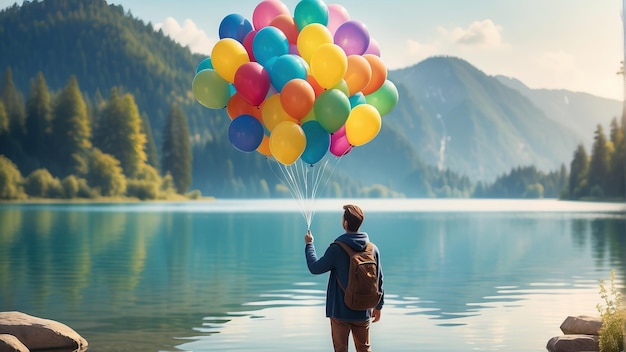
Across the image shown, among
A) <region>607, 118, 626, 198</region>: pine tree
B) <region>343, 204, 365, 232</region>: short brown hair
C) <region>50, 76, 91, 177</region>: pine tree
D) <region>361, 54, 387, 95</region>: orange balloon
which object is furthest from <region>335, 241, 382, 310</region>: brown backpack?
<region>50, 76, 91, 177</region>: pine tree

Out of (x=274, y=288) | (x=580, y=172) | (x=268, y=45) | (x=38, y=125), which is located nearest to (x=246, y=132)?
(x=268, y=45)

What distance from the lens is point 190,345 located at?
11.2 meters

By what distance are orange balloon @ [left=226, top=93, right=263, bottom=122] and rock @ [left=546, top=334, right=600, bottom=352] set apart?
414 centimetres

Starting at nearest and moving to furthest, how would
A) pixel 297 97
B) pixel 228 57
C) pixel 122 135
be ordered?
pixel 297 97, pixel 228 57, pixel 122 135

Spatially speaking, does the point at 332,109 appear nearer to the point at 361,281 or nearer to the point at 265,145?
the point at 265,145

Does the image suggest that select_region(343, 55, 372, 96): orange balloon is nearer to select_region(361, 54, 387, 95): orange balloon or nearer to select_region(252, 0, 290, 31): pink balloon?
select_region(361, 54, 387, 95): orange balloon

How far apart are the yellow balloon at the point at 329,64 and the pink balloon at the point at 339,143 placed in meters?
0.75

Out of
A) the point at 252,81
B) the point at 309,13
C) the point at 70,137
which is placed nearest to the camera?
the point at 252,81

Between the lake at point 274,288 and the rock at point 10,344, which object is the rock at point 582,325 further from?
the rock at point 10,344

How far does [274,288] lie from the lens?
17.4 meters

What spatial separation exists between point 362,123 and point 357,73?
1.80 ft

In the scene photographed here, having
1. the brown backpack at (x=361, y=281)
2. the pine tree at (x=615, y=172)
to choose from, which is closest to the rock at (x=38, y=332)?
the brown backpack at (x=361, y=281)

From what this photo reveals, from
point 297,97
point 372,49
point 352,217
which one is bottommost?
point 352,217

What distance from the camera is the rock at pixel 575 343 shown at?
10.1 m
